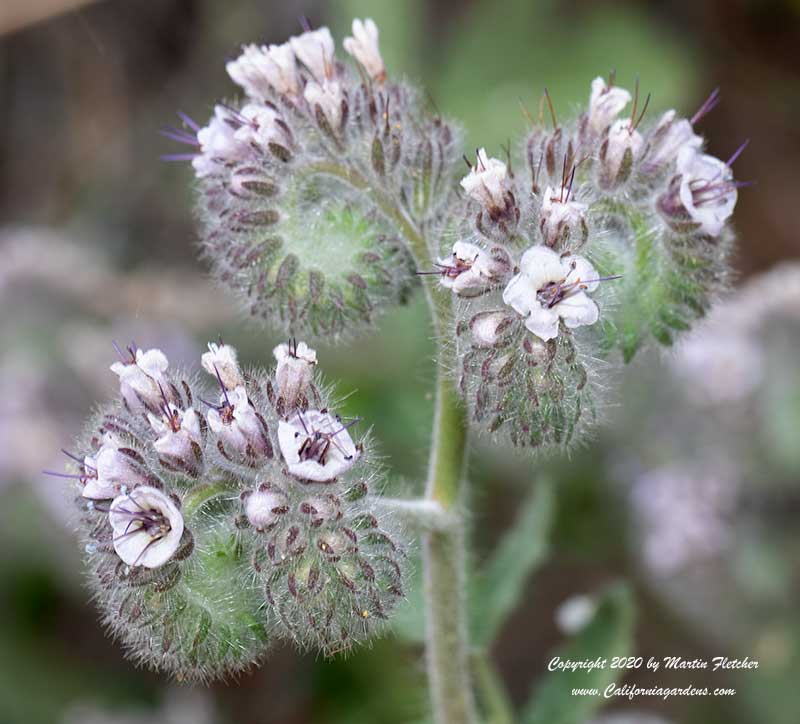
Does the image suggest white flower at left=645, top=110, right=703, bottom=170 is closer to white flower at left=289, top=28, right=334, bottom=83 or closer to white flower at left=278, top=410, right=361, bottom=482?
white flower at left=289, top=28, right=334, bottom=83

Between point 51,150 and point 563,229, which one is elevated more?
point 51,150

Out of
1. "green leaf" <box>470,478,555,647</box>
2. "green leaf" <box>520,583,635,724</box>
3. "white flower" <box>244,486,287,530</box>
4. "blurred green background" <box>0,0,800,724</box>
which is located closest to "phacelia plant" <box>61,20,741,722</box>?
"white flower" <box>244,486,287,530</box>

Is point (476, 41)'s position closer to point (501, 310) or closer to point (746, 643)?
point (746, 643)

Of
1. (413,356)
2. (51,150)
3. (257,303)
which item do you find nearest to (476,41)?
(413,356)

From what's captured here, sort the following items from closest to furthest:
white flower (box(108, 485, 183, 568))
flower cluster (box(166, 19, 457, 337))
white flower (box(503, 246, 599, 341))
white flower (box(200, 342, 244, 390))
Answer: white flower (box(108, 485, 183, 568)), white flower (box(503, 246, 599, 341)), white flower (box(200, 342, 244, 390)), flower cluster (box(166, 19, 457, 337))

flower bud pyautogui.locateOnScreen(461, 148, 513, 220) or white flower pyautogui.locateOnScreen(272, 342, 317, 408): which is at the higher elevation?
flower bud pyautogui.locateOnScreen(461, 148, 513, 220)

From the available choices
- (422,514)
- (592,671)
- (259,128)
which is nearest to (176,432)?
(422,514)

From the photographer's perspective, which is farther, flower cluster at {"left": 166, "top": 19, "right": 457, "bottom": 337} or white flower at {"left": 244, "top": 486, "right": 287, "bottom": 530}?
flower cluster at {"left": 166, "top": 19, "right": 457, "bottom": 337}
